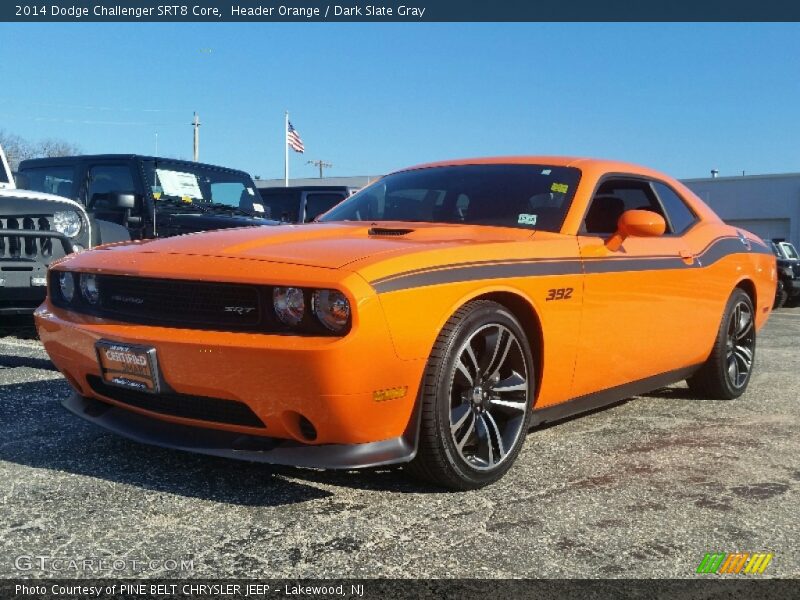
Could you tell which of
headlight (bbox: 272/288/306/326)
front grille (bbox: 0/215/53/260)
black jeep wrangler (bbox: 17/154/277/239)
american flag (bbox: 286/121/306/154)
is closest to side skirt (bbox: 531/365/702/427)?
headlight (bbox: 272/288/306/326)

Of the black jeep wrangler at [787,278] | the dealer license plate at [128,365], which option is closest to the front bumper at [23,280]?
the dealer license plate at [128,365]

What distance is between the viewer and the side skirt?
11.7 ft

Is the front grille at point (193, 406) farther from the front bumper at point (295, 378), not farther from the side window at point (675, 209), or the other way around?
the side window at point (675, 209)

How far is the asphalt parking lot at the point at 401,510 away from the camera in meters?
2.39

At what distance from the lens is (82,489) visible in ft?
9.64

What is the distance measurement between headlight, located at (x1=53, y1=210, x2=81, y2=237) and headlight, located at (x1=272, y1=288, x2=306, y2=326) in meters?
3.88

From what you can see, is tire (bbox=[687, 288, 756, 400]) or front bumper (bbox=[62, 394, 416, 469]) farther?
tire (bbox=[687, 288, 756, 400])

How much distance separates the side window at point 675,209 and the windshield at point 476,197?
848mm

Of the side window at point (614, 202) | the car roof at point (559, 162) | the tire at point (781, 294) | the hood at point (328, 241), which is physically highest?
the car roof at point (559, 162)

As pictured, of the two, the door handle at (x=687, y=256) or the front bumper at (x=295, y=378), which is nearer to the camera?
the front bumper at (x=295, y=378)

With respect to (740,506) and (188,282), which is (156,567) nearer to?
(188,282)

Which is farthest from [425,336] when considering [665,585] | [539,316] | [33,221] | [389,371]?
[33,221]

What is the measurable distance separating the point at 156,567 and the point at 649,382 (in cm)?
279

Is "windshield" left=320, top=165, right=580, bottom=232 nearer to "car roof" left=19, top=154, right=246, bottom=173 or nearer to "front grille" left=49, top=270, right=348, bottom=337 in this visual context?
"front grille" left=49, top=270, right=348, bottom=337
